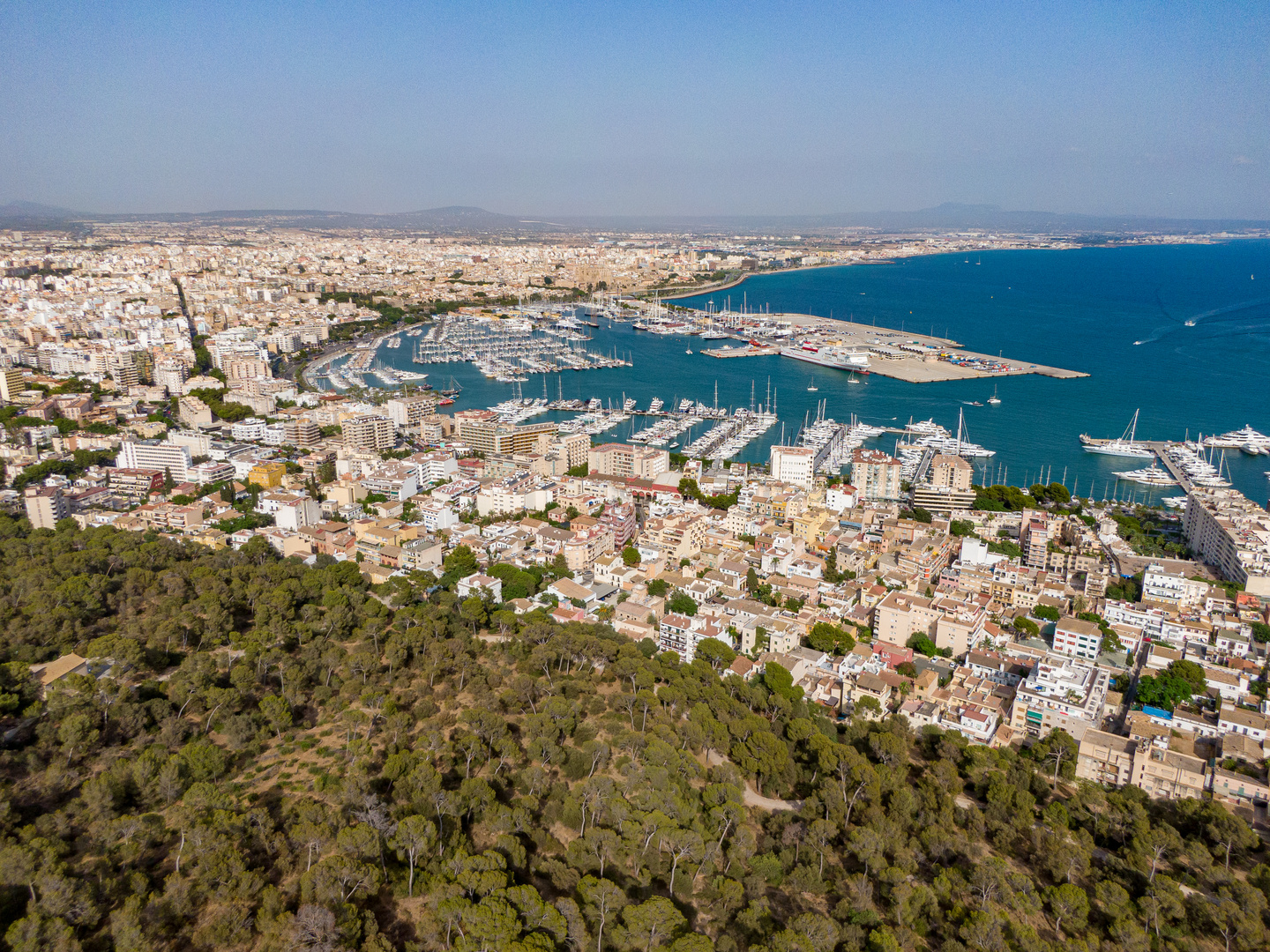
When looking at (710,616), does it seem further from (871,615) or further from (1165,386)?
(1165,386)

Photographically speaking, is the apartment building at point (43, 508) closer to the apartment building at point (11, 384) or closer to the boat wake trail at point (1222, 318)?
the apartment building at point (11, 384)

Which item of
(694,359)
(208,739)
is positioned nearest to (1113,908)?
(208,739)

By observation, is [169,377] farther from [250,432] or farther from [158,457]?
[158,457]

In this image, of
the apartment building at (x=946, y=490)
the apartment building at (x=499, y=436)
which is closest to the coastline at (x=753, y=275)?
the apartment building at (x=499, y=436)

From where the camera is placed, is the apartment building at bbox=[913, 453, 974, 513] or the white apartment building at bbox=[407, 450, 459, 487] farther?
the white apartment building at bbox=[407, 450, 459, 487]

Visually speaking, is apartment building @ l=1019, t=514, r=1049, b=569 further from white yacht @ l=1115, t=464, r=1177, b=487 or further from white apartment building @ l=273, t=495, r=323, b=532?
white apartment building @ l=273, t=495, r=323, b=532

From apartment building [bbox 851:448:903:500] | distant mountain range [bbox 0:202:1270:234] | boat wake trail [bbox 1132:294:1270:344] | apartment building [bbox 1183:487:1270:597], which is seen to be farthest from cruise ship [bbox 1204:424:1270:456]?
distant mountain range [bbox 0:202:1270:234]
